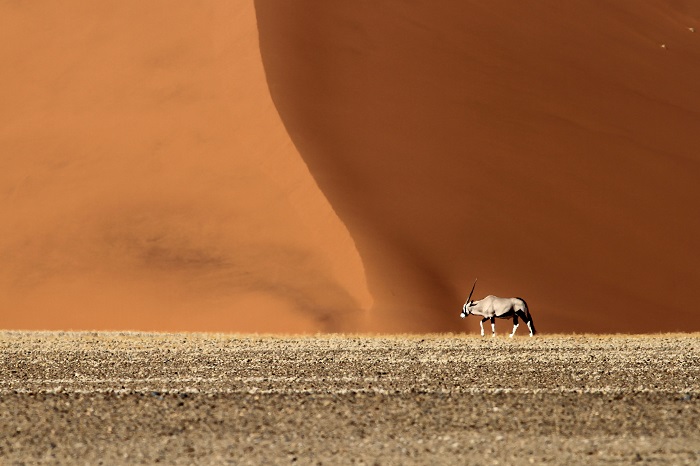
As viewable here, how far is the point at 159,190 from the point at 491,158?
6.72m

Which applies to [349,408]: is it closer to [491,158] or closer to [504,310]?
[504,310]

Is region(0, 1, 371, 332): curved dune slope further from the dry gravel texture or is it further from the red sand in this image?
the dry gravel texture

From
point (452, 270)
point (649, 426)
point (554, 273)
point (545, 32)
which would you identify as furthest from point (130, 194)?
point (649, 426)

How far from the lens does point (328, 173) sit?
85.9 ft

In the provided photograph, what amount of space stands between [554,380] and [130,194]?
1607 centimetres

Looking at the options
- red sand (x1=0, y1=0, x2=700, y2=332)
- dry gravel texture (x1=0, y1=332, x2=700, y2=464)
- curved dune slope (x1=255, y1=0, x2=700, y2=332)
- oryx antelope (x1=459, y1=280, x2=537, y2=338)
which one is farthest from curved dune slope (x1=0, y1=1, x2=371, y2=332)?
dry gravel texture (x1=0, y1=332, x2=700, y2=464)

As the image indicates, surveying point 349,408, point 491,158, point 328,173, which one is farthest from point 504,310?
point 349,408

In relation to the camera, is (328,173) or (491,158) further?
(491,158)

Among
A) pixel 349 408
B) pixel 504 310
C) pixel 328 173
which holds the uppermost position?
pixel 328 173

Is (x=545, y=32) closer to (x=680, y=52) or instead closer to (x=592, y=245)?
(x=680, y=52)

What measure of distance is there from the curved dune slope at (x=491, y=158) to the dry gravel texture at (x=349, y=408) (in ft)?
28.6

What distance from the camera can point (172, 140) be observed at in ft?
90.6

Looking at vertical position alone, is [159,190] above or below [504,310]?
above

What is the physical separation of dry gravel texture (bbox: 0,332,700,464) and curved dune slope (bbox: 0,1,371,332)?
817 cm
